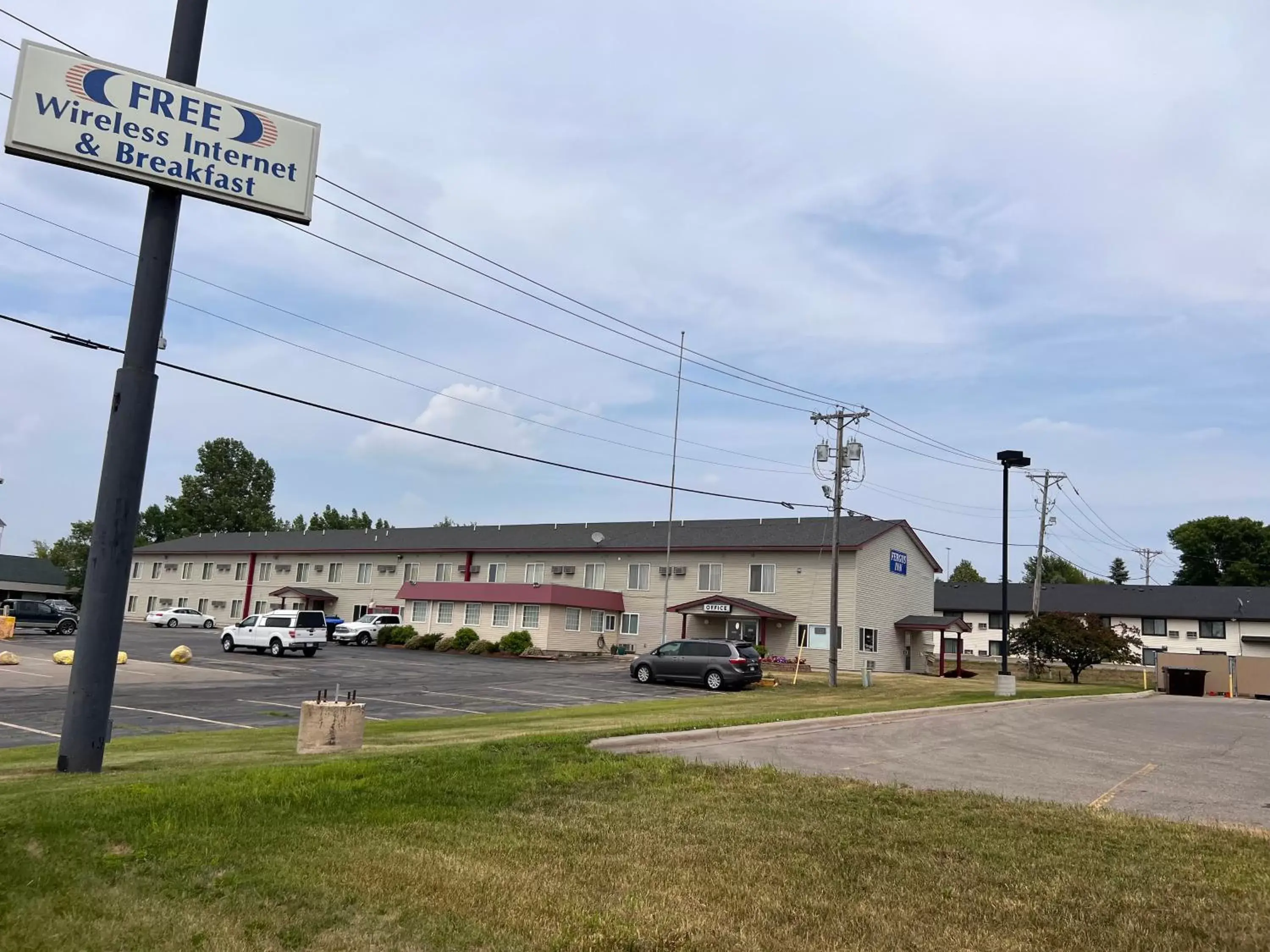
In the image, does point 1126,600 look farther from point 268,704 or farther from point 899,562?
point 268,704

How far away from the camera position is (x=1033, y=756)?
572 inches

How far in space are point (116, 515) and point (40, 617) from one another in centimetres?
4881

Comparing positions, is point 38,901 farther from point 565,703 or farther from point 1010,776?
point 565,703

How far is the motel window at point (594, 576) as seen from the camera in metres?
59.4

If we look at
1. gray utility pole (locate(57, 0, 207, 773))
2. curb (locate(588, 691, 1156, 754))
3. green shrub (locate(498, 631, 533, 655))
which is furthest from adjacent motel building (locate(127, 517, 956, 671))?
gray utility pole (locate(57, 0, 207, 773))

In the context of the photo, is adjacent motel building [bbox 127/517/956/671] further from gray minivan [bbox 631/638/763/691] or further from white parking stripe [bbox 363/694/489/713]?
white parking stripe [bbox 363/694/489/713]

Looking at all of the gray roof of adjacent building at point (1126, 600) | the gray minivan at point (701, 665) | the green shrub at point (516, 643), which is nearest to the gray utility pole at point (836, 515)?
the gray minivan at point (701, 665)

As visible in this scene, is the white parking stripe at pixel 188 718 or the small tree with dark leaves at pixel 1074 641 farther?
the small tree with dark leaves at pixel 1074 641

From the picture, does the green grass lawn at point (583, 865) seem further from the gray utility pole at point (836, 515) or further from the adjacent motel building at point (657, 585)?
the adjacent motel building at point (657, 585)

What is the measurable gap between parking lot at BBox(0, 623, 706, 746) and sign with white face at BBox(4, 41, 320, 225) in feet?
30.2

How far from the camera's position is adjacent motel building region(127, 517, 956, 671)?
5169 centimetres

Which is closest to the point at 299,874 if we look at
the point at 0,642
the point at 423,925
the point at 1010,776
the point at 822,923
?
the point at 423,925

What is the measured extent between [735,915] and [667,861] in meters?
1.22

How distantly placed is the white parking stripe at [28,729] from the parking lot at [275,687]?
45 mm
